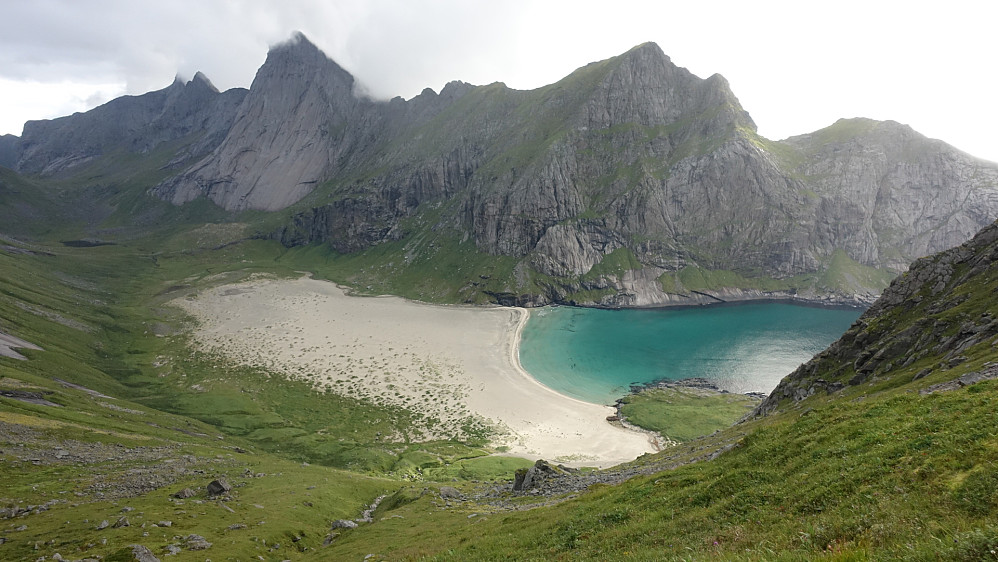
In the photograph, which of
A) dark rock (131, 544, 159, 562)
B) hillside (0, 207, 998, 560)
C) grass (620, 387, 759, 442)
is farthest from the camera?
grass (620, 387, 759, 442)

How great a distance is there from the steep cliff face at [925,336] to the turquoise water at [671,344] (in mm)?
50721

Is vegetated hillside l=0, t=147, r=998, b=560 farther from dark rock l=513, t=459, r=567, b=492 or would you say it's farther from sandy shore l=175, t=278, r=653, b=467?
sandy shore l=175, t=278, r=653, b=467

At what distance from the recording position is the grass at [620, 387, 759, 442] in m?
71.2

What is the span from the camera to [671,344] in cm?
12450

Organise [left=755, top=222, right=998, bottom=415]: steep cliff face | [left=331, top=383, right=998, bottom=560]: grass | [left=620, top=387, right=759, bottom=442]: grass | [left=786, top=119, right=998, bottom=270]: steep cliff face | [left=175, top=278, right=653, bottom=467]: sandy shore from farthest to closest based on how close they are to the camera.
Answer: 1. [left=786, top=119, right=998, bottom=270]: steep cliff face
2. [left=175, top=278, right=653, bottom=467]: sandy shore
3. [left=620, top=387, right=759, bottom=442]: grass
4. [left=755, top=222, right=998, bottom=415]: steep cliff face
5. [left=331, top=383, right=998, bottom=560]: grass

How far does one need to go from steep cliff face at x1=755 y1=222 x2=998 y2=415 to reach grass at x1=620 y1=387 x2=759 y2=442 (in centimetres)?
2813

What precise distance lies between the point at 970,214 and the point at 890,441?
268108mm

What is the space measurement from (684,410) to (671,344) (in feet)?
163

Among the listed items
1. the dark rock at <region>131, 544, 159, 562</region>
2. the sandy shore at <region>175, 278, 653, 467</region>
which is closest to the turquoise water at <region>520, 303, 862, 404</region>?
the sandy shore at <region>175, 278, 653, 467</region>

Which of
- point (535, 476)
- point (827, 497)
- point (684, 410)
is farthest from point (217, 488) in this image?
point (684, 410)

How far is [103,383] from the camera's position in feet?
249

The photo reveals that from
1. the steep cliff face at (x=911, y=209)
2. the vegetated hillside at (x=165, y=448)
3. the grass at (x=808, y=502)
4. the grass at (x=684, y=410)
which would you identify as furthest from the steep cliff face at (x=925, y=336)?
the steep cliff face at (x=911, y=209)

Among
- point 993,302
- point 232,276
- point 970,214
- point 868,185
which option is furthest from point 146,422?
point 970,214

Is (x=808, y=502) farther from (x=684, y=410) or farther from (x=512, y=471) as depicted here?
(x=684, y=410)
